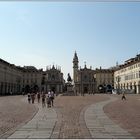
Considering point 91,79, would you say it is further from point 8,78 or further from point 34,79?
point 8,78

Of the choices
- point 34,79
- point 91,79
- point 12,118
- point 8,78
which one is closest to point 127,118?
point 12,118

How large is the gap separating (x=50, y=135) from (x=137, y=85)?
97.1 meters

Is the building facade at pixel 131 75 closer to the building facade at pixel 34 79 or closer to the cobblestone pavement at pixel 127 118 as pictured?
the building facade at pixel 34 79

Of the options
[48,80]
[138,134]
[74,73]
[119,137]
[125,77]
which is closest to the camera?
[119,137]

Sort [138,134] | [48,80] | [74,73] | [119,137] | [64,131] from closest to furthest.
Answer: [119,137] < [138,134] < [64,131] < [48,80] < [74,73]

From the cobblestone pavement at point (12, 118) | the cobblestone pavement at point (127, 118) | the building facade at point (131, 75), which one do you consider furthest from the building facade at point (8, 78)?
the cobblestone pavement at point (127, 118)

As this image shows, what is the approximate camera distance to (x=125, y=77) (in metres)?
124

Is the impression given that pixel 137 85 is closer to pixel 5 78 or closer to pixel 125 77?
pixel 125 77

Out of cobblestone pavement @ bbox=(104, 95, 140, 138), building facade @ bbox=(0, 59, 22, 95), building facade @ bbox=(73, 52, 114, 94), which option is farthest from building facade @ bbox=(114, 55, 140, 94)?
cobblestone pavement @ bbox=(104, 95, 140, 138)

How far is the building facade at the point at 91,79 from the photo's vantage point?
15288cm

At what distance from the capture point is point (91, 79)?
154m

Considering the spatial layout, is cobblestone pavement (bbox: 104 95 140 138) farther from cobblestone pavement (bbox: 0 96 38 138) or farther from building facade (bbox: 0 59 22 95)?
building facade (bbox: 0 59 22 95)

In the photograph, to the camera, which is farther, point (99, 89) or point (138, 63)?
point (99, 89)

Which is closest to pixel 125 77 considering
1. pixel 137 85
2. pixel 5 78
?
pixel 137 85
